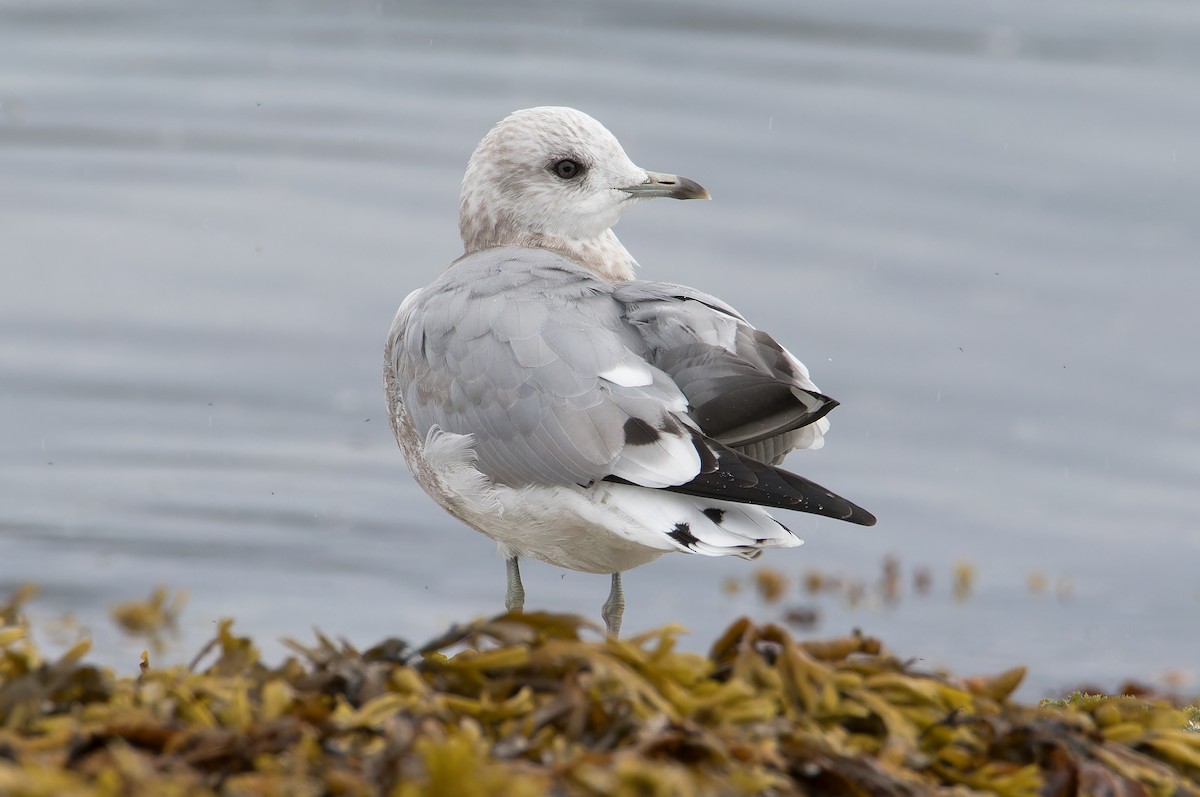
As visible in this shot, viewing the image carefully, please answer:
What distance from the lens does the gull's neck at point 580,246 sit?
5543 millimetres

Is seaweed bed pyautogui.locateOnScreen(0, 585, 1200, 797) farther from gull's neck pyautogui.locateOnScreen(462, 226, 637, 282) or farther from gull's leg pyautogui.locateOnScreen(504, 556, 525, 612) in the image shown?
gull's neck pyautogui.locateOnScreen(462, 226, 637, 282)

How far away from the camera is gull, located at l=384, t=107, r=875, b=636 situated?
4.09 m

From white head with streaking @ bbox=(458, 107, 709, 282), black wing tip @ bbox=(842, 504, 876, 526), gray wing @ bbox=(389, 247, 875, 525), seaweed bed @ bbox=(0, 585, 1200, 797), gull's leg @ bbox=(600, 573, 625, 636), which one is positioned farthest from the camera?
white head with streaking @ bbox=(458, 107, 709, 282)

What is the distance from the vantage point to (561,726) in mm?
2641

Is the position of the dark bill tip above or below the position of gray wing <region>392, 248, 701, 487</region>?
above

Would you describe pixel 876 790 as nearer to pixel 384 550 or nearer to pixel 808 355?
pixel 384 550

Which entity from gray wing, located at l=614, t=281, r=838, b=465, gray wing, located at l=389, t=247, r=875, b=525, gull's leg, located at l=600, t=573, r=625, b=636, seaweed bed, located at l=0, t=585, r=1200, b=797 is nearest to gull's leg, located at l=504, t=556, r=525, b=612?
gull's leg, located at l=600, t=573, r=625, b=636

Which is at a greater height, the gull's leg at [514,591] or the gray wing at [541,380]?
the gray wing at [541,380]

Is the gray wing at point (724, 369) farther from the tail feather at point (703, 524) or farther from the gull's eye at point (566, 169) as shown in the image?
the gull's eye at point (566, 169)

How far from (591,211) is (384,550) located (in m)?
2.49

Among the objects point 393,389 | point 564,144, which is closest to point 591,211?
point 564,144

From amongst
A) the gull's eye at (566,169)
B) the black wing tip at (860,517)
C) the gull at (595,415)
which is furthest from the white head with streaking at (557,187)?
the black wing tip at (860,517)

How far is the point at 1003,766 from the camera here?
274cm

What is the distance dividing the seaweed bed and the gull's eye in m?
2.78
